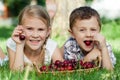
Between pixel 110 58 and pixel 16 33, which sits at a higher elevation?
pixel 16 33

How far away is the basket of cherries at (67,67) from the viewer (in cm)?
471

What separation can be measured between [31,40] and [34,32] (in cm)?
9

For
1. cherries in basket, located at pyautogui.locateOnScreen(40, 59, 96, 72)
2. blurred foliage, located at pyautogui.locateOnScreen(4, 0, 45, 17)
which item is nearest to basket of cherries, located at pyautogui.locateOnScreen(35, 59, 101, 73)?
cherries in basket, located at pyautogui.locateOnScreen(40, 59, 96, 72)

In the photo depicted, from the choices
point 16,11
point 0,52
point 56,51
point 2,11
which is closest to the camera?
point 56,51

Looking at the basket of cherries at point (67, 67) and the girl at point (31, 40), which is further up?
the girl at point (31, 40)

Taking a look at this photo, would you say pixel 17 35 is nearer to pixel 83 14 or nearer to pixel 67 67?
pixel 67 67

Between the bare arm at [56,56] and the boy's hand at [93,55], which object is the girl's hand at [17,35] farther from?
the boy's hand at [93,55]

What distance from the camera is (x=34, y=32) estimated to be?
509cm

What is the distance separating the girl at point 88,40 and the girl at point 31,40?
29 cm

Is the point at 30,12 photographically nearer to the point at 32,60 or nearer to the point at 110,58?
the point at 32,60

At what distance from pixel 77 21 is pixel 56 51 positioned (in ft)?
1.38

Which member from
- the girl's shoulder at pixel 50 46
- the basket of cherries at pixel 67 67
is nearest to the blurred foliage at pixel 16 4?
the girl's shoulder at pixel 50 46

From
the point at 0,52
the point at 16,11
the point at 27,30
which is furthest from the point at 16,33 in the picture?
the point at 16,11

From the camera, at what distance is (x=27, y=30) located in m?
5.12
